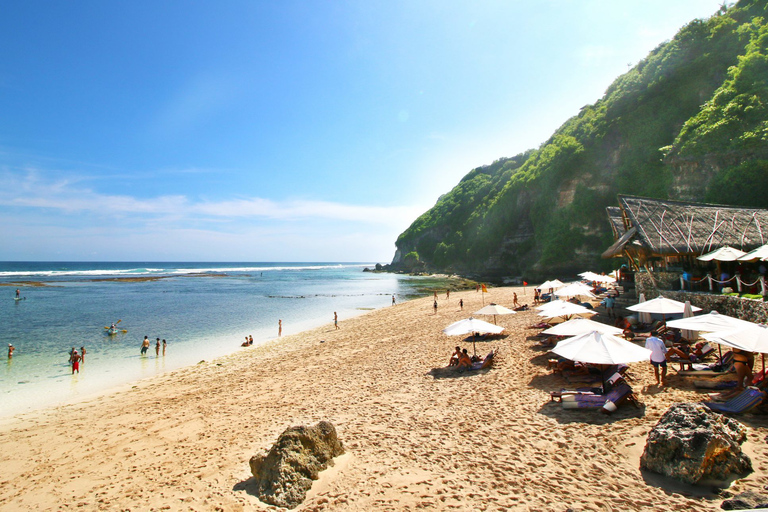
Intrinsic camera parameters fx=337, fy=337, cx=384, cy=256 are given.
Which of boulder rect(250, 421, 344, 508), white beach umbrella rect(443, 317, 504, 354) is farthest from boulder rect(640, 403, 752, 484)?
white beach umbrella rect(443, 317, 504, 354)

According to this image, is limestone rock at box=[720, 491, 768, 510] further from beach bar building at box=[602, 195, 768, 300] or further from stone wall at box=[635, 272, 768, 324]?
beach bar building at box=[602, 195, 768, 300]

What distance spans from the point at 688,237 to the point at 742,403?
13.8 m

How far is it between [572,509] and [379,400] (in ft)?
18.6

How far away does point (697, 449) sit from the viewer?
477cm

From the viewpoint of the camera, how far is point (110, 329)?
2364 cm

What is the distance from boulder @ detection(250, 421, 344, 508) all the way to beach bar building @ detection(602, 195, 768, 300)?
56.0 feet

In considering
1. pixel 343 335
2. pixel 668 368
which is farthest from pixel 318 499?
pixel 343 335

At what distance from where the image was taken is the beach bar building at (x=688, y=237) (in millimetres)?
15938

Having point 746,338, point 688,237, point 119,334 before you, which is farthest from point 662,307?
point 119,334

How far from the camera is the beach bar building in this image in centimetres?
1594

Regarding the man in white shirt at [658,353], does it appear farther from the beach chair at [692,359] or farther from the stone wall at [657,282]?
the stone wall at [657,282]

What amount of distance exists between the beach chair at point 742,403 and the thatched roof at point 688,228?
11806 mm

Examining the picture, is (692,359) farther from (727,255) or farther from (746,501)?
(746,501)

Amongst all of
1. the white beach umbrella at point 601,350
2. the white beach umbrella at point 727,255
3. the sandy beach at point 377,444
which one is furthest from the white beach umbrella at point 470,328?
the white beach umbrella at point 727,255
